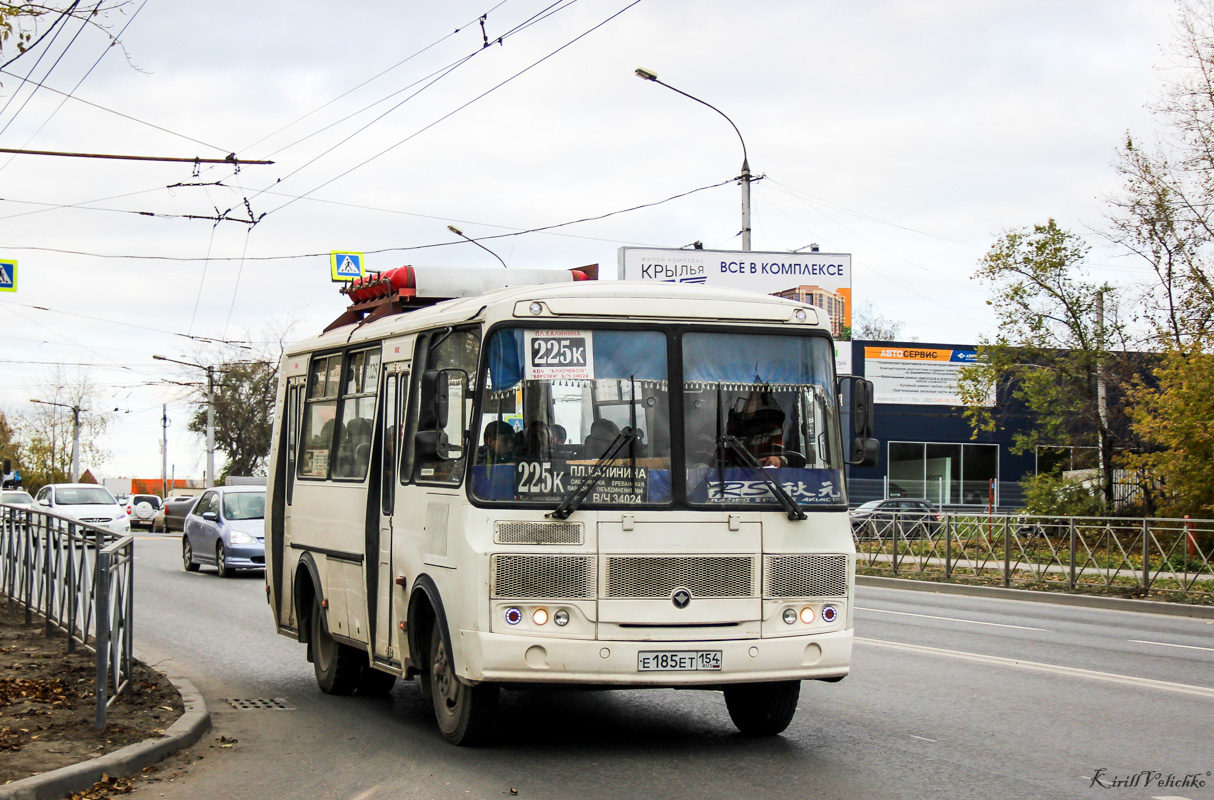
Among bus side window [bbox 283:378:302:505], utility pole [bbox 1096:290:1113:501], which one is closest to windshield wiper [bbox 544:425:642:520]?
bus side window [bbox 283:378:302:505]

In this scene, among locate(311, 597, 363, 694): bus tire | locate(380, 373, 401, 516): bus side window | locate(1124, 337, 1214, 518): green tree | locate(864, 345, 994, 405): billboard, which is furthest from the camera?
locate(864, 345, 994, 405): billboard

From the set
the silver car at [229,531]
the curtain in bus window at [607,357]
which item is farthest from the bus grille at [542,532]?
the silver car at [229,531]

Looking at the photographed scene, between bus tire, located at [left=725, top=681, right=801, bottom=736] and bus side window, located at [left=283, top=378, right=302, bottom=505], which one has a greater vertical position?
bus side window, located at [left=283, top=378, right=302, bottom=505]

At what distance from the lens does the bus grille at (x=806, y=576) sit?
7.84m

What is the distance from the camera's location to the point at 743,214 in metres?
31.4

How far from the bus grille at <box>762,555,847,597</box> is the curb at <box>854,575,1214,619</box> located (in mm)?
13225

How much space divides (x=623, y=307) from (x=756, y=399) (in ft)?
3.19

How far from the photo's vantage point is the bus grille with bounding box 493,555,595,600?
7.55m

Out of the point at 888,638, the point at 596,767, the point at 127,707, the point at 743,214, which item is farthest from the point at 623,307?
the point at 743,214

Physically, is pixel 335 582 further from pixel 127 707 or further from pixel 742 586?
pixel 742 586

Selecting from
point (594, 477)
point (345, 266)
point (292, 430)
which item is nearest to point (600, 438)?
point (594, 477)

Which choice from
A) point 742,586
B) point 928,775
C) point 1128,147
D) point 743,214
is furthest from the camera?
point 743,214

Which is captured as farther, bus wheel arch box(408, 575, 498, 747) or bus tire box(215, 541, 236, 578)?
bus tire box(215, 541, 236, 578)

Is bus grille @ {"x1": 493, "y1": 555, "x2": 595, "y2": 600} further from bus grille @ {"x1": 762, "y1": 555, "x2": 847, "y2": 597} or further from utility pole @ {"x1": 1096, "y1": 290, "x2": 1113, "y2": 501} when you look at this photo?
utility pole @ {"x1": 1096, "y1": 290, "x2": 1113, "y2": 501}
